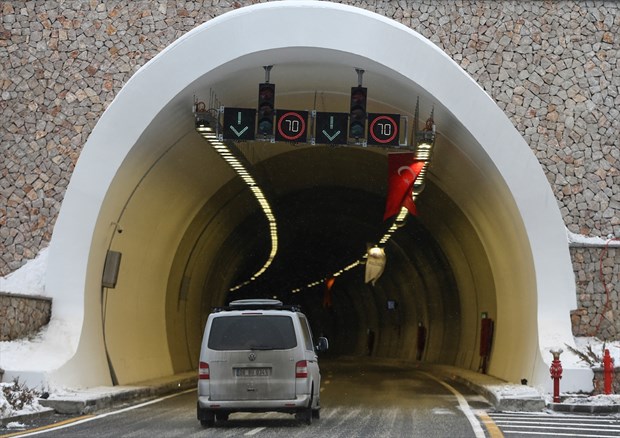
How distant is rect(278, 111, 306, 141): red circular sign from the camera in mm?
23781

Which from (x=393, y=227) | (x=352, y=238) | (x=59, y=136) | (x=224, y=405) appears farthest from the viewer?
(x=352, y=238)

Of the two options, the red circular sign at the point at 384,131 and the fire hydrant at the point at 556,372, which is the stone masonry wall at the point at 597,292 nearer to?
the fire hydrant at the point at 556,372

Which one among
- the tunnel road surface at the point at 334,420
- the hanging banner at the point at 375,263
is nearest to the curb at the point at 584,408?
the tunnel road surface at the point at 334,420

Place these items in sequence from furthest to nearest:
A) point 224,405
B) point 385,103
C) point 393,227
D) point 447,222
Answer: point 393,227
point 447,222
point 385,103
point 224,405

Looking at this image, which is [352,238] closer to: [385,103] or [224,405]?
[385,103]

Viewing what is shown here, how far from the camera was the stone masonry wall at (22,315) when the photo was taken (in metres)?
21.6

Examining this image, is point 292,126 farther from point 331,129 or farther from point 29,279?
point 29,279

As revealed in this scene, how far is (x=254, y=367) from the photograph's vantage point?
694 inches

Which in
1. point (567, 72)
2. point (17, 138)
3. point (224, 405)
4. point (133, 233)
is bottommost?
point (224, 405)

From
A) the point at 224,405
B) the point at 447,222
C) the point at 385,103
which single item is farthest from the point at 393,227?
the point at 224,405

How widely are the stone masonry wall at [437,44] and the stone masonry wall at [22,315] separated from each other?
2.09m

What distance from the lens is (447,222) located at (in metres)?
35.2

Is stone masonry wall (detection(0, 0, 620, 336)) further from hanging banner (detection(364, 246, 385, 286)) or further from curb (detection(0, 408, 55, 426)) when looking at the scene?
hanging banner (detection(364, 246, 385, 286))

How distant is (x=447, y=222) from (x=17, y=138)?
1471 centimetres
